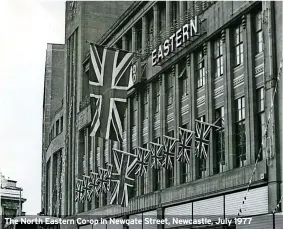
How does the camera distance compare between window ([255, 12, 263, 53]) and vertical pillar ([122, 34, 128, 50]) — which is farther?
vertical pillar ([122, 34, 128, 50])

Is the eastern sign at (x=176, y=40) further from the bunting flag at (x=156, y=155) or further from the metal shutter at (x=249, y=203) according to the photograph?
the metal shutter at (x=249, y=203)

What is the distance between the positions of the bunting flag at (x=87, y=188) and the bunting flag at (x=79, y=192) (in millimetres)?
476

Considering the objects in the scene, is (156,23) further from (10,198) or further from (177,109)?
(10,198)

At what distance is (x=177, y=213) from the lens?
38406mm

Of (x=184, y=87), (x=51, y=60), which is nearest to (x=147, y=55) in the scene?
(x=184, y=87)

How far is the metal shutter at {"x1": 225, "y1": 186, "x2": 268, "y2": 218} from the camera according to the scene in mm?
30367

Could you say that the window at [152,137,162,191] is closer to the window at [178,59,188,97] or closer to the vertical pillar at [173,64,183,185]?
the vertical pillar at [173,64,183,185]

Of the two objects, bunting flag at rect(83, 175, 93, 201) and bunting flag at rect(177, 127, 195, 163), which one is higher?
bunting flag at rect(177, 127, 195, 163)

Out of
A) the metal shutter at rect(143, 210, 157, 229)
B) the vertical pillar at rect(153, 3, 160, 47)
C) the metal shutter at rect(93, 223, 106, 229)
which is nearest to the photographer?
the metal shutter at rect(143, 210, 157, 229)

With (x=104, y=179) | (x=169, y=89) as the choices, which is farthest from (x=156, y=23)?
(x=104, y=179)

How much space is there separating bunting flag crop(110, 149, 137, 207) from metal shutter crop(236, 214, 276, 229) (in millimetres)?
13705

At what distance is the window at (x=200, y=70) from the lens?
37.6 m

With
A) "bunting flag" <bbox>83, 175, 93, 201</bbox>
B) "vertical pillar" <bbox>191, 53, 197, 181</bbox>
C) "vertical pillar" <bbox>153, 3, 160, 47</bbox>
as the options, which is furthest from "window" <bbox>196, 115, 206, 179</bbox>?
"bunting flag" <bbox>83, 175, 93, 201</bbox>

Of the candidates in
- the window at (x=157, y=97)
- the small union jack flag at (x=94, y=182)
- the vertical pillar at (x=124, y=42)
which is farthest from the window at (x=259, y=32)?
the small union jack flag at (x=94, y=182)
